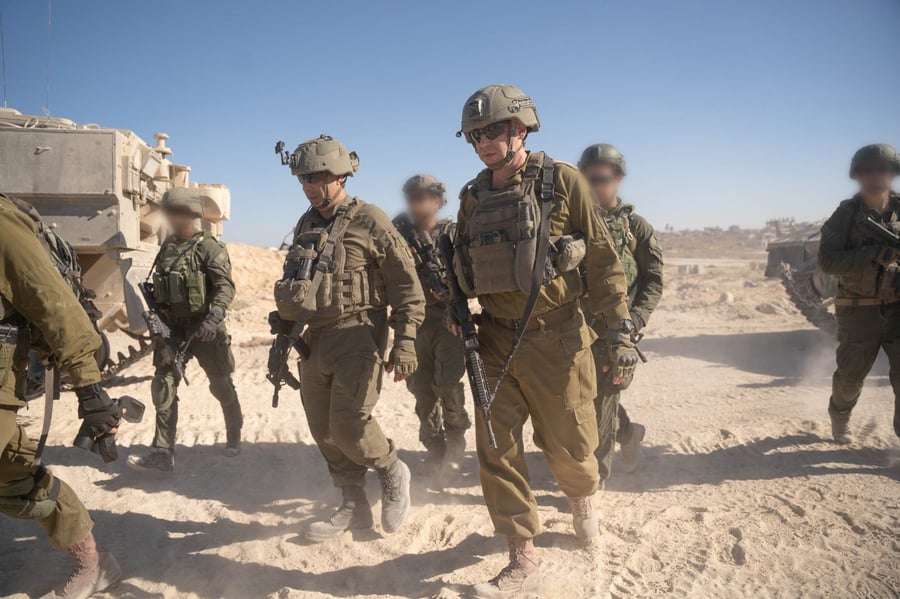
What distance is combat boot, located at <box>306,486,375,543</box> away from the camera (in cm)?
377

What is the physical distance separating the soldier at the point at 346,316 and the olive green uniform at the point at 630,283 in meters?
1.33

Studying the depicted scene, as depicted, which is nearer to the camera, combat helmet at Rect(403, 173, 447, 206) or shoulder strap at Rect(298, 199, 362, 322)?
shoulder strap at Rect(298, 199, 362, 322)

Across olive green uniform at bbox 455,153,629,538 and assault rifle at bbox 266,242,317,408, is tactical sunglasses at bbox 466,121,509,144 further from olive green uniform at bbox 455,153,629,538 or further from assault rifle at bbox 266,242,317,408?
assault rifle at bbox 266,242,317,408

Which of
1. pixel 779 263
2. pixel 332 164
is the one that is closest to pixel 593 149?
pixel 332 164

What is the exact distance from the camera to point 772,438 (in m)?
5.06

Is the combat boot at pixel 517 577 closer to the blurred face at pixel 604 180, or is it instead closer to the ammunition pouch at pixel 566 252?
the ammunition pouch at pixel 566 252

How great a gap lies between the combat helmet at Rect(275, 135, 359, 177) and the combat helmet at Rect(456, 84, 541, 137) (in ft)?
3.14

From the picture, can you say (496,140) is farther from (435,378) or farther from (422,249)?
(435,378)

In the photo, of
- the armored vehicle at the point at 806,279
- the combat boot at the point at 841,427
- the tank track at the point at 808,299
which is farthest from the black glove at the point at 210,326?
the tank track at the point at 808,299

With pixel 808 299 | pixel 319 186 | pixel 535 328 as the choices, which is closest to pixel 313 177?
pixel 319 186

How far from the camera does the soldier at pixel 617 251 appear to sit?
4102 millimetres

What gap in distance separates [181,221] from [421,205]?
194 cm

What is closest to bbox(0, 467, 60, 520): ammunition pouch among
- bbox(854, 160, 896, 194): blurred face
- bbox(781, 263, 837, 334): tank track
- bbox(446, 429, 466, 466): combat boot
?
bbox(446, 429, 466, 466): combat boot

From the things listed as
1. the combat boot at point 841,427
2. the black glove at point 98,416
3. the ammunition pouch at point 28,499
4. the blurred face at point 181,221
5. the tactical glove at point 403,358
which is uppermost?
the blurred face at point 181,221
